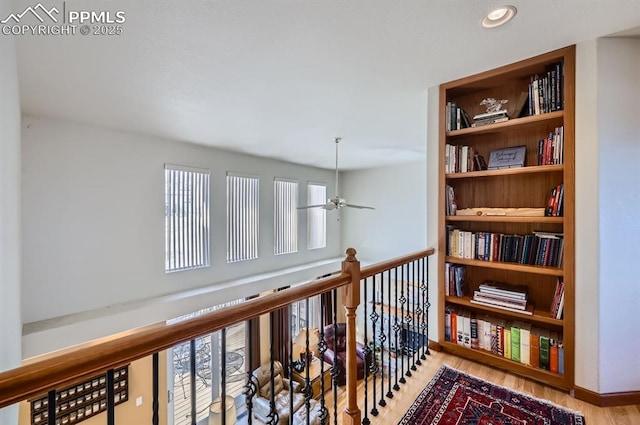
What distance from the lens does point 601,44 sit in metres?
1.79

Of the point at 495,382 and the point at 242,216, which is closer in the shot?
the point at 495,382

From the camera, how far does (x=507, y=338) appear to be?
213cm

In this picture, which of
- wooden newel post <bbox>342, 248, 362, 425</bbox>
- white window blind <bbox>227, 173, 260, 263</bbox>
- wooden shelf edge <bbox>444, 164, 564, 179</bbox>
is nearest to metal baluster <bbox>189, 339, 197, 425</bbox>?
wooden newel post <bbox>342, 248, 362, 425</bbox>

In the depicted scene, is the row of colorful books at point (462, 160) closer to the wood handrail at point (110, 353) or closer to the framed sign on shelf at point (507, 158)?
the framed sign on shelf at point (507, 158)

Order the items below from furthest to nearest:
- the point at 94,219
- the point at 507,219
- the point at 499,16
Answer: the point at 94,219, the point at 507,219, the point at 499,16

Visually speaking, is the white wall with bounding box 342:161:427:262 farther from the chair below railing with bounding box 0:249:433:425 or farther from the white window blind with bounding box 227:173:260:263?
the white window blind with bounding box 227:173:260:263

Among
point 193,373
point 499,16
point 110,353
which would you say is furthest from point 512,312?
point 110,353

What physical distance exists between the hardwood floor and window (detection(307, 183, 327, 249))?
496 centimetres

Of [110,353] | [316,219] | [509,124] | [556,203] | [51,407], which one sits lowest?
[51,407]

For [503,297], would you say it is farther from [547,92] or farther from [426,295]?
[547,92]

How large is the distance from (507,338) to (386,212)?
16.8 feet

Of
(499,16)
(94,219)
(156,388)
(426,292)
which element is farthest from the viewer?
(94,219)

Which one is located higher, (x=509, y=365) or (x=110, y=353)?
(x=110, y=353)

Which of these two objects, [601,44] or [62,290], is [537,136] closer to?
[601,44]
